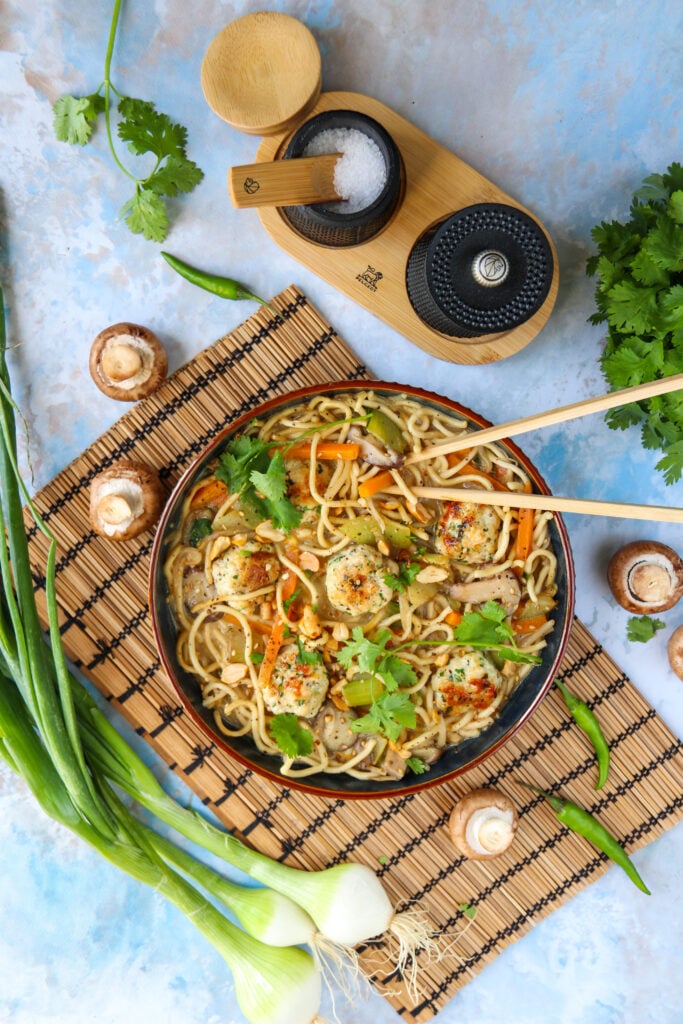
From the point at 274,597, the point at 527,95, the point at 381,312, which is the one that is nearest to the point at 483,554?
the point at 274,597

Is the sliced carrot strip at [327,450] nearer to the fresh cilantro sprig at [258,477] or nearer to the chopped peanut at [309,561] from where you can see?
the fresh cilantro sprig at [258,477]

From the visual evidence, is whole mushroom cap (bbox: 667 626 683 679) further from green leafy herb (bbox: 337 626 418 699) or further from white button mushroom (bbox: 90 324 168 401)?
white button mushroom (bbox: 90 324 168 401)

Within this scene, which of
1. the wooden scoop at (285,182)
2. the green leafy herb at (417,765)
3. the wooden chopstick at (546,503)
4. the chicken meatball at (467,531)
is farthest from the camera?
the green leafy herb at (417,765)

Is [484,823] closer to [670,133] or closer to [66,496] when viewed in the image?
[66,496]

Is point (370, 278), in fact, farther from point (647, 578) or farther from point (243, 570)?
point (647, 578)

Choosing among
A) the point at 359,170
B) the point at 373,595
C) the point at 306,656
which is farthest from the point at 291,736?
the point at 359,170

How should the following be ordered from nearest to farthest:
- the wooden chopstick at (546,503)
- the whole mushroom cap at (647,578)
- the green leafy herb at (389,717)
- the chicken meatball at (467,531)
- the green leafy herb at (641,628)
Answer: the wooden chopstick at (546,503)
the green leafy herb at (389,717)
the chicken meatball at (467,531)
the whole mushroom cap at (647,578)
the green leafy herb at (641,628)

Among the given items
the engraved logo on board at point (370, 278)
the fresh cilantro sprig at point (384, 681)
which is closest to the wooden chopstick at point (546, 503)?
the fresh cilantro sprig at point (384, 681)
